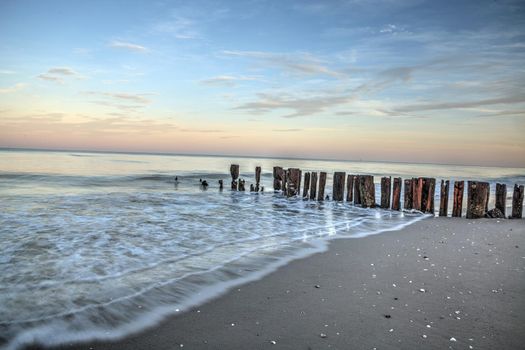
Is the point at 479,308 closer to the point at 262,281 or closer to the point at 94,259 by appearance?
the point at 262,281

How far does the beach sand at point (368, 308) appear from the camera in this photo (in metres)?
3.12

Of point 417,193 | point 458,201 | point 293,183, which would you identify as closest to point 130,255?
point 417,193

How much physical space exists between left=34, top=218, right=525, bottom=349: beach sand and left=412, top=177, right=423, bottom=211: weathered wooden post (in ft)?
19.3

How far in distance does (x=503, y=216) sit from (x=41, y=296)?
11.8 m

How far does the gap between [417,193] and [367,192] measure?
1900 millimetres

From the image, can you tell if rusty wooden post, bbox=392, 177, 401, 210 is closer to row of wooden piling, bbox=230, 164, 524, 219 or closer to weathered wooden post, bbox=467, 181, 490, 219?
row of wooden piling, bbox=230, 164, 524, 219

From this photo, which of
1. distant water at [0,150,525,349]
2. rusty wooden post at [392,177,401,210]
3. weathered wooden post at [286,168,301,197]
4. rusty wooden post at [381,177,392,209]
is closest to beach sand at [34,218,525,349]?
distant water at [0,150,525,349]

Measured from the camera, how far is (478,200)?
10.7 metres

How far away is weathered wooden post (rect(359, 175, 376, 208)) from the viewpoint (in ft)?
43.8

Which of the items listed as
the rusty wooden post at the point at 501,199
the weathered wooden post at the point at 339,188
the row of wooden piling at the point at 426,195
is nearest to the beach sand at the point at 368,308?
the row of wooden piling at the point at 426,195

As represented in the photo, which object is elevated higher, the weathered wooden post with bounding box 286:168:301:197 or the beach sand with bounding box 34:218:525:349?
the weathered wooden post with bounding box 286:168:301:197

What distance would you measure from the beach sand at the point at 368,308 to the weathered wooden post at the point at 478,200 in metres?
4.88

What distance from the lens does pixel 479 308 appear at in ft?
12.3

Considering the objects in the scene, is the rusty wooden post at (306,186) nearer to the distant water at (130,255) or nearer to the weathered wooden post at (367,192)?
the weathered wooden post at (367,192)
